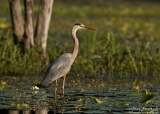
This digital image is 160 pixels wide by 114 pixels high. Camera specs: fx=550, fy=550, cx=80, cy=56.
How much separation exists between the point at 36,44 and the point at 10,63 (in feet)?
5.79

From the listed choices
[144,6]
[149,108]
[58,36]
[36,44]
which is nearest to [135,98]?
[149,108]

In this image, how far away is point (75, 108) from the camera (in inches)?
419

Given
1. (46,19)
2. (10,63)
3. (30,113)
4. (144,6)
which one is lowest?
(30,113)

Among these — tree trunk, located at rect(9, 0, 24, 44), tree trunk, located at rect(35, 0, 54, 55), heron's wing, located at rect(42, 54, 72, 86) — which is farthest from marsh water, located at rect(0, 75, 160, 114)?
tree trunk, located at rect(9, 0, 24, 44)

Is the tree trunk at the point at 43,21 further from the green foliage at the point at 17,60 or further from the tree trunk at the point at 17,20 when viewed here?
the tree trunk at the point at 17,20

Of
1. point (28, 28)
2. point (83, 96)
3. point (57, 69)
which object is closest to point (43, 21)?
point (28, 28)

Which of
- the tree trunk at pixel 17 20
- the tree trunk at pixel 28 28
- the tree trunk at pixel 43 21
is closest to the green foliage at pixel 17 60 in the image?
the tree trunk at pixel 28 28

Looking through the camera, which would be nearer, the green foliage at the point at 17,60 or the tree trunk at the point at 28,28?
the green foliage at the point at 17,60

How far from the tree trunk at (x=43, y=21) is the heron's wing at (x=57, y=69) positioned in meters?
3.51

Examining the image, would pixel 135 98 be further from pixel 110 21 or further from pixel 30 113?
pixel 110 21

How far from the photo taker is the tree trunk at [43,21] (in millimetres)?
16094

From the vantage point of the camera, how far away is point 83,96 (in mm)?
12117

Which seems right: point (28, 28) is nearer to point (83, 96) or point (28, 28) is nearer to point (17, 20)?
point (17, 20)

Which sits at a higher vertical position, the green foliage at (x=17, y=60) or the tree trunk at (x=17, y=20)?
the tree trunk at (x=17, y=20)
